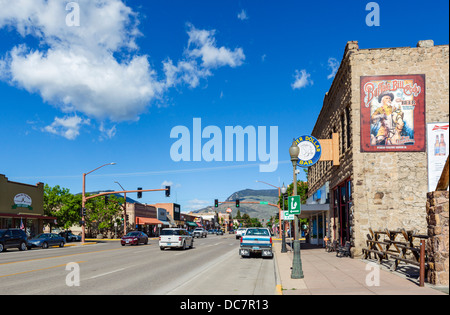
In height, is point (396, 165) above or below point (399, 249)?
above

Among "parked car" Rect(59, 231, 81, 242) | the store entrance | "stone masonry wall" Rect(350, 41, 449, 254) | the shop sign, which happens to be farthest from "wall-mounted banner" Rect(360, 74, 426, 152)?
"parked car" Rect(59, 231, 81, 242)

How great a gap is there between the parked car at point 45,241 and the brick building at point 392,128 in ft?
95.3

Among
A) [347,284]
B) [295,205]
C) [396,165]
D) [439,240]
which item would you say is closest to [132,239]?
[396,165]

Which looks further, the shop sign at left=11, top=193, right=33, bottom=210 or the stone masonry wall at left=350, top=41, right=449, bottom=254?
the shop sign at left=11, top=193, right=33, bottom=210

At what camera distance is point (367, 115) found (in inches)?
880

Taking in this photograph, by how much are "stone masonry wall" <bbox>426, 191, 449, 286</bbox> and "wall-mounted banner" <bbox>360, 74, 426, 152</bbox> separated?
403 inches

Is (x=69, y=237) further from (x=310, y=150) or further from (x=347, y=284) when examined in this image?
(x=347, y=284)

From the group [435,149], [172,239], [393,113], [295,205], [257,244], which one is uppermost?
[393,113]

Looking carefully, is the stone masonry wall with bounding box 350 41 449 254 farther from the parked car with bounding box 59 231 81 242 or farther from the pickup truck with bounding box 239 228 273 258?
the parked car with bounding box 59 231 81 242

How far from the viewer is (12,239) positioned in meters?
33.8

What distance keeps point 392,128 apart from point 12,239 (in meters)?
29.7

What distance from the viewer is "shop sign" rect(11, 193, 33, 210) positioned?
4616 centimetres

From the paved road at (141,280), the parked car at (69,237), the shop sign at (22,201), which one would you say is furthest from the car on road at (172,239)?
Result: the parked car at (69,237)
